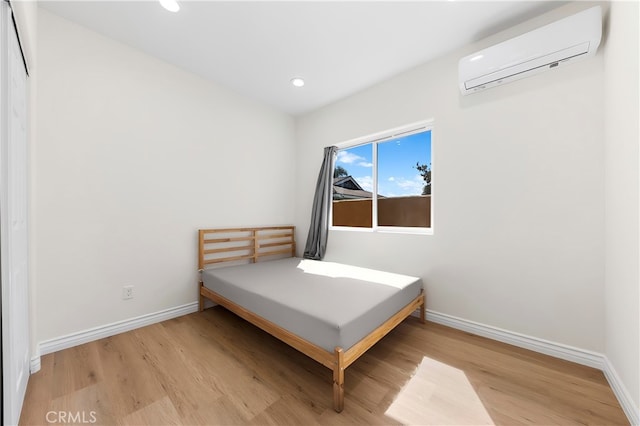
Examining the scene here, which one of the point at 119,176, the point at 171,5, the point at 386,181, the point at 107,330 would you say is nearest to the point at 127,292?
the point at 107,330

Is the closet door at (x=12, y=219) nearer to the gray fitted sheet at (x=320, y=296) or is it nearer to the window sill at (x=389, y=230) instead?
the gray fitted sheet at (x=320, y=296)

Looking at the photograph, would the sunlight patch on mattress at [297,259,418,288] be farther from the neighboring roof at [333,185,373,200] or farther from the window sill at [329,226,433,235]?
the neighboring roof at [333,185,373,200]

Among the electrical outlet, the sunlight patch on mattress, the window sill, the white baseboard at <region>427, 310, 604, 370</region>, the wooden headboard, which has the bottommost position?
the white baseboard at <region>427, 310, 604, 370</region>

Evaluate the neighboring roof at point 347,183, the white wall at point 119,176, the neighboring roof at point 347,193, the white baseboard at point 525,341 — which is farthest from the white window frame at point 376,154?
the white wall at point 119,176

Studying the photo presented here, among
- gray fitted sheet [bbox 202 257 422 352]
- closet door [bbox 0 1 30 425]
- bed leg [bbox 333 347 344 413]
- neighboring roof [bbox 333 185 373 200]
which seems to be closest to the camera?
closet door [bbox 0 1 30 425]

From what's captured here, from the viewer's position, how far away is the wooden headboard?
269 centimetres

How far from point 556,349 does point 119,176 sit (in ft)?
12.0

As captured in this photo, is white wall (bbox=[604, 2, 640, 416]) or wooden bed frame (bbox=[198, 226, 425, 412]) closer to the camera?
white wall (bbox=[604, 2, 640, 416])

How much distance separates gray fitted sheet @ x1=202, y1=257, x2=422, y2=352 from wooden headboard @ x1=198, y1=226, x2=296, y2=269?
230 millimetres

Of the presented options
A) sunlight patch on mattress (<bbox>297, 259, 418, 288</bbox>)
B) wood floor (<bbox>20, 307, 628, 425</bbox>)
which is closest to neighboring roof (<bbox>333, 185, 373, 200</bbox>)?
sunlight patch on mattress (<bbox>297, 259, 418, 288</bbox>)

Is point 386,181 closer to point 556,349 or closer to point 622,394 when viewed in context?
point 556,349

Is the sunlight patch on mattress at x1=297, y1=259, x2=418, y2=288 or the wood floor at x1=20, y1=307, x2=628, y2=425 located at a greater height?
the sunlight patch on mattress at x1=297, y1=259, x2=418, y2=288

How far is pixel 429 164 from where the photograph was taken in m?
2.55

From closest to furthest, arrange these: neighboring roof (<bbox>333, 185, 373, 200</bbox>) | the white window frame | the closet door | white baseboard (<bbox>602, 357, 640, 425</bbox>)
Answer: the closet door < white baseboard (<bbox>602, 357, 640, 425</bbox>) < the white window frame < neighboring roof (<bbox>333, 185, 373, 200</bbox>)
